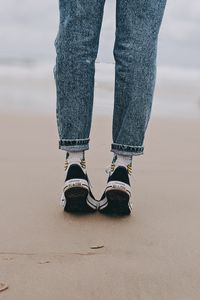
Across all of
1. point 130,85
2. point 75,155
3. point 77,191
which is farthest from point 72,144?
point 130,85

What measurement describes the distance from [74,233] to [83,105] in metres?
→ 0.43

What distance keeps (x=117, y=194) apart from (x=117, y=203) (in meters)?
0.03

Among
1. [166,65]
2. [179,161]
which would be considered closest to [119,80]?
[179,161]

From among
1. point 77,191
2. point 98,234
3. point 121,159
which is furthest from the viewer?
point 121,159

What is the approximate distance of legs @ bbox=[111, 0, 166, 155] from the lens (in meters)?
1.82

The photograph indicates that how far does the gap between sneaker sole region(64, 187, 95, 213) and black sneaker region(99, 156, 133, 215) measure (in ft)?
0.19

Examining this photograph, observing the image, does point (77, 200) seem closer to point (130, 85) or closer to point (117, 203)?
point (117, 203)

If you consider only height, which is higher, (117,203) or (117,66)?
(117,66)

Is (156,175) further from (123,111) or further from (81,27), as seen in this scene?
(81,27)

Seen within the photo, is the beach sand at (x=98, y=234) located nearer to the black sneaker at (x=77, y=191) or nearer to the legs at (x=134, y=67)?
the black sneaker at (x=77, y=191)

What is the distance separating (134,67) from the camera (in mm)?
1854

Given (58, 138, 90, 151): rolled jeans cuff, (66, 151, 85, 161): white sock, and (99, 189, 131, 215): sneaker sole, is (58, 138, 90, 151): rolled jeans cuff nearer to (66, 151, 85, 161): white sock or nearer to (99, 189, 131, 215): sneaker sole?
(66, 151, 85, 161): white sock

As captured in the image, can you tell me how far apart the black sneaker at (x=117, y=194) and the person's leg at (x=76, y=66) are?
14 centimetres

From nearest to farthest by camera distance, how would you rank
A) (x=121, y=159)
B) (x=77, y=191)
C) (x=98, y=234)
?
(x=98, y=234)
(x=77, y=191)
(x=121, y=159)
